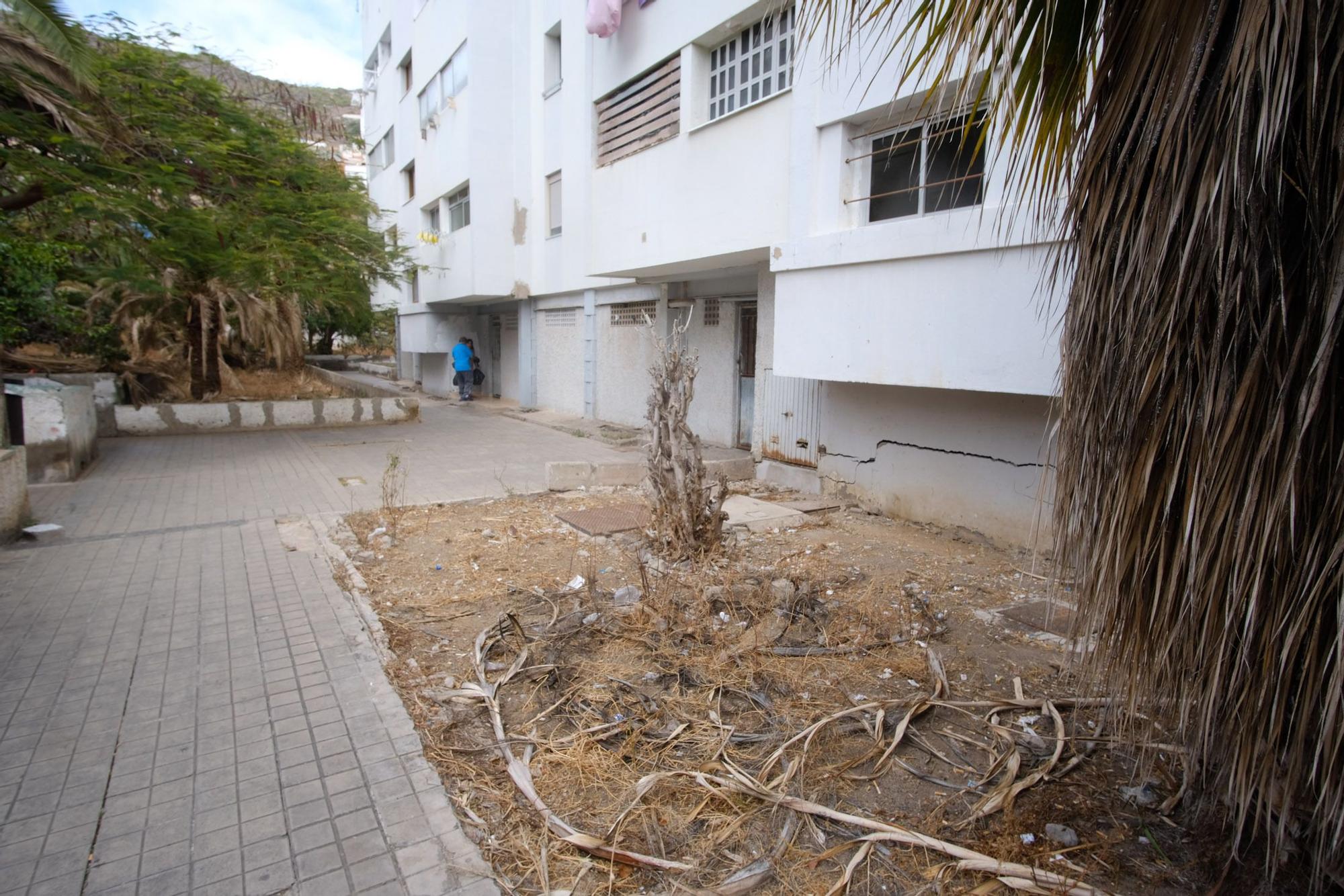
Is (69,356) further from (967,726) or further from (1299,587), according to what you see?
(1299,587)

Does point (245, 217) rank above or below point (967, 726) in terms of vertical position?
above

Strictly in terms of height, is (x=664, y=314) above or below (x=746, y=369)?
above

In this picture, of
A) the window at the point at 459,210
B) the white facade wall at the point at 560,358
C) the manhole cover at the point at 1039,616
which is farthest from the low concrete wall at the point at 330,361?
the manhole cover at the point at 1039,616

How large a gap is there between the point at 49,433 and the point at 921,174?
963 cm

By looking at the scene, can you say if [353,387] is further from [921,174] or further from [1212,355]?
[1212,355]

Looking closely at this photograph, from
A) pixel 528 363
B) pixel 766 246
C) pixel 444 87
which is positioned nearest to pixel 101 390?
pixel 528 363

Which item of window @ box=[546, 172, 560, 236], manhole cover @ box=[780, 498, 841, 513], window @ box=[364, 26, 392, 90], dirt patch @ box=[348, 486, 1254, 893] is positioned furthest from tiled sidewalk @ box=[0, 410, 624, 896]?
window @ box=[364, 26, 392, 90]

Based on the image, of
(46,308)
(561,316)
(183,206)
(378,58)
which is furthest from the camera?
(378,58)

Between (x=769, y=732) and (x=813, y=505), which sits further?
(x=813, y=505)

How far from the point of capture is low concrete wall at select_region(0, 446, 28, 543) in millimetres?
5684

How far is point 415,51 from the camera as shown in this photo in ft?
66.1

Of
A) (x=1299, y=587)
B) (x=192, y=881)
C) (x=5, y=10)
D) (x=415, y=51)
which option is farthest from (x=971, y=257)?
(x=415, y=51)

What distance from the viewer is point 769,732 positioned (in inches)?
121

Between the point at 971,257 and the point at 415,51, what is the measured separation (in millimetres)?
20096
